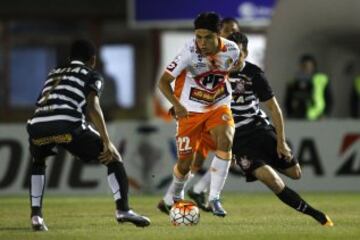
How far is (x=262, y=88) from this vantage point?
1373 centimetres

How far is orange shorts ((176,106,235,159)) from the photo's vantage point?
13.8 m

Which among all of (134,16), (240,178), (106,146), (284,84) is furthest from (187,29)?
(106,146)

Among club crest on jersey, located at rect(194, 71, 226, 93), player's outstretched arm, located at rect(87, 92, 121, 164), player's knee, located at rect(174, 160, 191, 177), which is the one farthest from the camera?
player's knee, located at rect(174, 160, 191, 177)

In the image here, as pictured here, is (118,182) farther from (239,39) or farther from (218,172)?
(239,39)

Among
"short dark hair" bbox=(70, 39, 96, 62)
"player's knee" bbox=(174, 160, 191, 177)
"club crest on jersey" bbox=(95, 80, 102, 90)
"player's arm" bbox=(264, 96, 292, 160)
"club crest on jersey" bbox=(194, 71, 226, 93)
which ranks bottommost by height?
"player's knee" bbox=(174, 160, 191, 177)

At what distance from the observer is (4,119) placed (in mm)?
33156

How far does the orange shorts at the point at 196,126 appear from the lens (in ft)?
45.4

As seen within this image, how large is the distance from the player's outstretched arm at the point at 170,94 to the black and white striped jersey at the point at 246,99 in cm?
79

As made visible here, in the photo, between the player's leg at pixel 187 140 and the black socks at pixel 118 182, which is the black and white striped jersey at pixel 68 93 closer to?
the black socks at pixel 118 182

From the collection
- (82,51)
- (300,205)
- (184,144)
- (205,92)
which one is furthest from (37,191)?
(300,205)

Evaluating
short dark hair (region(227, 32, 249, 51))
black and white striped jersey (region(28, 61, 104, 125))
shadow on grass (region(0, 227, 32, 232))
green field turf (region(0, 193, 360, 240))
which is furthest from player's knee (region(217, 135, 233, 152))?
shadow on grass (region(0, 227, 32, 232))

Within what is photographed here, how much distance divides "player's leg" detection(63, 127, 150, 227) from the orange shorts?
4.21ft

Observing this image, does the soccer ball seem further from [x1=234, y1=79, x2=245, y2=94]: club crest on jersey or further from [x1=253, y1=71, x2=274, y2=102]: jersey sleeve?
[x1=234, y1=79, x2=245, y2=94]: club crest on jersey

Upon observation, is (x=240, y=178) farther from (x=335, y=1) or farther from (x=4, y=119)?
(x=4, y=119)
